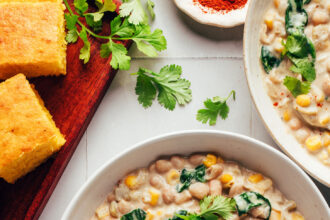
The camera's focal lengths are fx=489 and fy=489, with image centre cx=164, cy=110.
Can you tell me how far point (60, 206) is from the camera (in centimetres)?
355

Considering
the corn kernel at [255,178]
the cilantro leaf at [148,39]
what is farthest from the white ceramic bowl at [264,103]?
the cilantro leaf at [148,39]

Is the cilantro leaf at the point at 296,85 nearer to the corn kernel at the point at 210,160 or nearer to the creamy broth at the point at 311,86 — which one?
the creamy broth at the point at 311,86

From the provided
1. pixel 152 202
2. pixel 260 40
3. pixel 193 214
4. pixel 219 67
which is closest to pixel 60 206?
pixel 152 202

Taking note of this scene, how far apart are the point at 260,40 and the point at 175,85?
687 mm

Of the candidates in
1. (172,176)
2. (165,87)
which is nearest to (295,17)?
(165,87)

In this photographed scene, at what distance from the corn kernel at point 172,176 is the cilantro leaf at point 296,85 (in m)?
0.93

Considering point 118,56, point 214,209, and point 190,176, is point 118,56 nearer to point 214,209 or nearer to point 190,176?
point 190,176

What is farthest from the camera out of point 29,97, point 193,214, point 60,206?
point 60,206

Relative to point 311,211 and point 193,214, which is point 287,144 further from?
point 193,214

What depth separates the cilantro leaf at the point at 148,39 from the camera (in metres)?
3.46

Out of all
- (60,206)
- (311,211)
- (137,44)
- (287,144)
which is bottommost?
(60,206)

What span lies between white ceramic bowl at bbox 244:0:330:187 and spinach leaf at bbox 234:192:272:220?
13.5 inches

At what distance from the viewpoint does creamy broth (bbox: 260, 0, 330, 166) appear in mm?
3201

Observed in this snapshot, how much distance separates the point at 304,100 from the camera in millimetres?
3164
